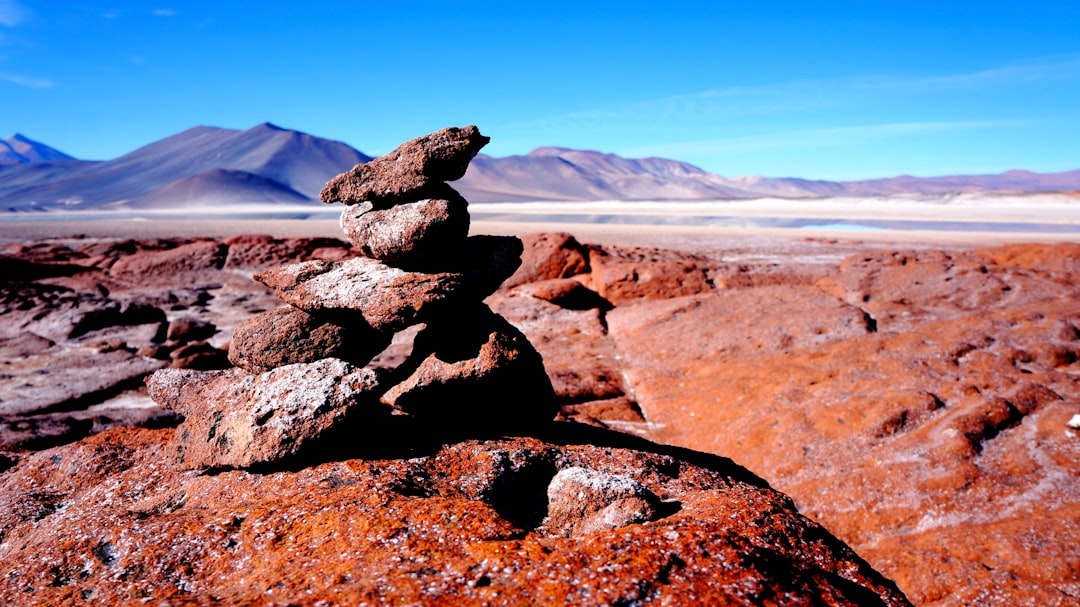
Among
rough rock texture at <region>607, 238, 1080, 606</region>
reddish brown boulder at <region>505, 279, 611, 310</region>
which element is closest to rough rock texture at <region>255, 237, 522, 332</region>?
rough rock texture at <region>607, 238, 1080, 606</region>

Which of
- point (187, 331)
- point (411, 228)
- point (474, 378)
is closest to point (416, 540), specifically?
point (474, 378)

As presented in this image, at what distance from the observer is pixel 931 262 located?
1219 centimetres

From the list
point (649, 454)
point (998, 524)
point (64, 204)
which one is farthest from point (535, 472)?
point (64, 204)

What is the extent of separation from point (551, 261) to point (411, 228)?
10363 millimetres

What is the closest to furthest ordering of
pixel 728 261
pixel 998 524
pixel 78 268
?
pixel 998 524 < pixel 728 261 < pixel 78 268

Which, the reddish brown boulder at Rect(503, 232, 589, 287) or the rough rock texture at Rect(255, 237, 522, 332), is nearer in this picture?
the rough rock texture at Rect(255, 237, 522, 332)

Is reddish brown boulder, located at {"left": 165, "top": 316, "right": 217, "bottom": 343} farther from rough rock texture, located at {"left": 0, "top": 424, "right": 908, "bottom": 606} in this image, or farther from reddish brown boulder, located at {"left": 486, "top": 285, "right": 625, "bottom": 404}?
rough rock texture, located at {"left": 0, "top": 424, "right": 908, "bottom": 606}

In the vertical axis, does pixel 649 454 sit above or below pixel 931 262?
below

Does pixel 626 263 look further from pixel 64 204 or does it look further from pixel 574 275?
pixel 64 204

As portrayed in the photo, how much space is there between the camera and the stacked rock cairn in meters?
4.70

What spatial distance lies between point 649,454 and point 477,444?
1.23 m

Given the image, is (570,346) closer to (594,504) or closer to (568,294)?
(568,294)

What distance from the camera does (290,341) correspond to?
509 cm

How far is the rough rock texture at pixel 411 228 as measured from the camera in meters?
4.86
